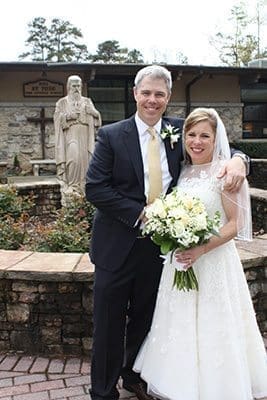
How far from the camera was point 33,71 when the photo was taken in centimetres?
1220

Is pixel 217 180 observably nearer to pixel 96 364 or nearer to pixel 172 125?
pixel 172 125

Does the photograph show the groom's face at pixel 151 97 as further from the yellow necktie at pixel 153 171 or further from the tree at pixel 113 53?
the tree at pixel 113 53

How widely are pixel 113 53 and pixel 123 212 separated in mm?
31763

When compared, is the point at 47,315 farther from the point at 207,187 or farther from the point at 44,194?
the point at 44,194

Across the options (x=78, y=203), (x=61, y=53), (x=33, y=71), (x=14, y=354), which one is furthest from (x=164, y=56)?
(x=14, y=354)

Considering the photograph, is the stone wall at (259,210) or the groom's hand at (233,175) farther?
the stone wall at (259,210)

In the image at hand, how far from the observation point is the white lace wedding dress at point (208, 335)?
7.58ft

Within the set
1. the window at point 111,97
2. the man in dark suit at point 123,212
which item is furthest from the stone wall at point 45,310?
the window at point 111,97

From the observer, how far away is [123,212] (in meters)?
2.29

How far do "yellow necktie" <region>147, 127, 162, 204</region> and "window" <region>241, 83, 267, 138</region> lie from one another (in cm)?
1283

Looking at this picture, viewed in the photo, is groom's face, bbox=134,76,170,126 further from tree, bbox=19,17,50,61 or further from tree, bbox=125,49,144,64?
tree, bbox=19,17,50,61

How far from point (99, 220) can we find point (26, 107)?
1084 cm

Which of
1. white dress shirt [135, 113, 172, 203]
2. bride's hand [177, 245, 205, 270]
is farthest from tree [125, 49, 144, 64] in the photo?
bride's hand [177, 245, 205, 270]

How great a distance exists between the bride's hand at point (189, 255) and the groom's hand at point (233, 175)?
0.34 metres
